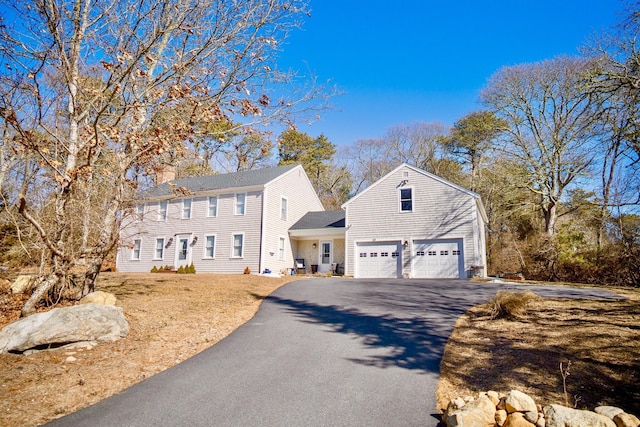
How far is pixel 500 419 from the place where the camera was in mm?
3729

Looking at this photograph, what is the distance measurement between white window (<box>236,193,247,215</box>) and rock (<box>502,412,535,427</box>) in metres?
18.4

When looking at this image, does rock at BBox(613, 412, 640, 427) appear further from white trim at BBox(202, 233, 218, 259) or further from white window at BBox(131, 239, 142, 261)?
white window at BBox(131, 239, 142, 261)

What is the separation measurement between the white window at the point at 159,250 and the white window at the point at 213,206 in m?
3.95

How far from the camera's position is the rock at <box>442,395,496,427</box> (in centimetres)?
360

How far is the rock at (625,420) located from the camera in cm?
330

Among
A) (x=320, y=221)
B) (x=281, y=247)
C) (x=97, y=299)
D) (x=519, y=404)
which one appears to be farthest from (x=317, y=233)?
(x=519, y=404)

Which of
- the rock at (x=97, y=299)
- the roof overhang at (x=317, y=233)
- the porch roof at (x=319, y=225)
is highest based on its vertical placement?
the porch roof at (x=319, y=225)

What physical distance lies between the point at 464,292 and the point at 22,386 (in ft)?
36.6

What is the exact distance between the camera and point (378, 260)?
62.3ft

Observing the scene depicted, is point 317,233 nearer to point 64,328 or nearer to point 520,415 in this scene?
point 64,328

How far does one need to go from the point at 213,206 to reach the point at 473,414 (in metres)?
20.0

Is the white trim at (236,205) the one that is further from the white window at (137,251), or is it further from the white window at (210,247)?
the white window at (137,251)

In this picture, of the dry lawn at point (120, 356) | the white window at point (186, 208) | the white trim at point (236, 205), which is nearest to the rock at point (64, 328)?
the dry lawn at point (120, 356)

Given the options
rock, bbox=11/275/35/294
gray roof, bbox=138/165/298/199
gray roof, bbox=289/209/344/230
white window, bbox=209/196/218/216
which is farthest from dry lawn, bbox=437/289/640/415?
white window, bbox=209/196/218/216
